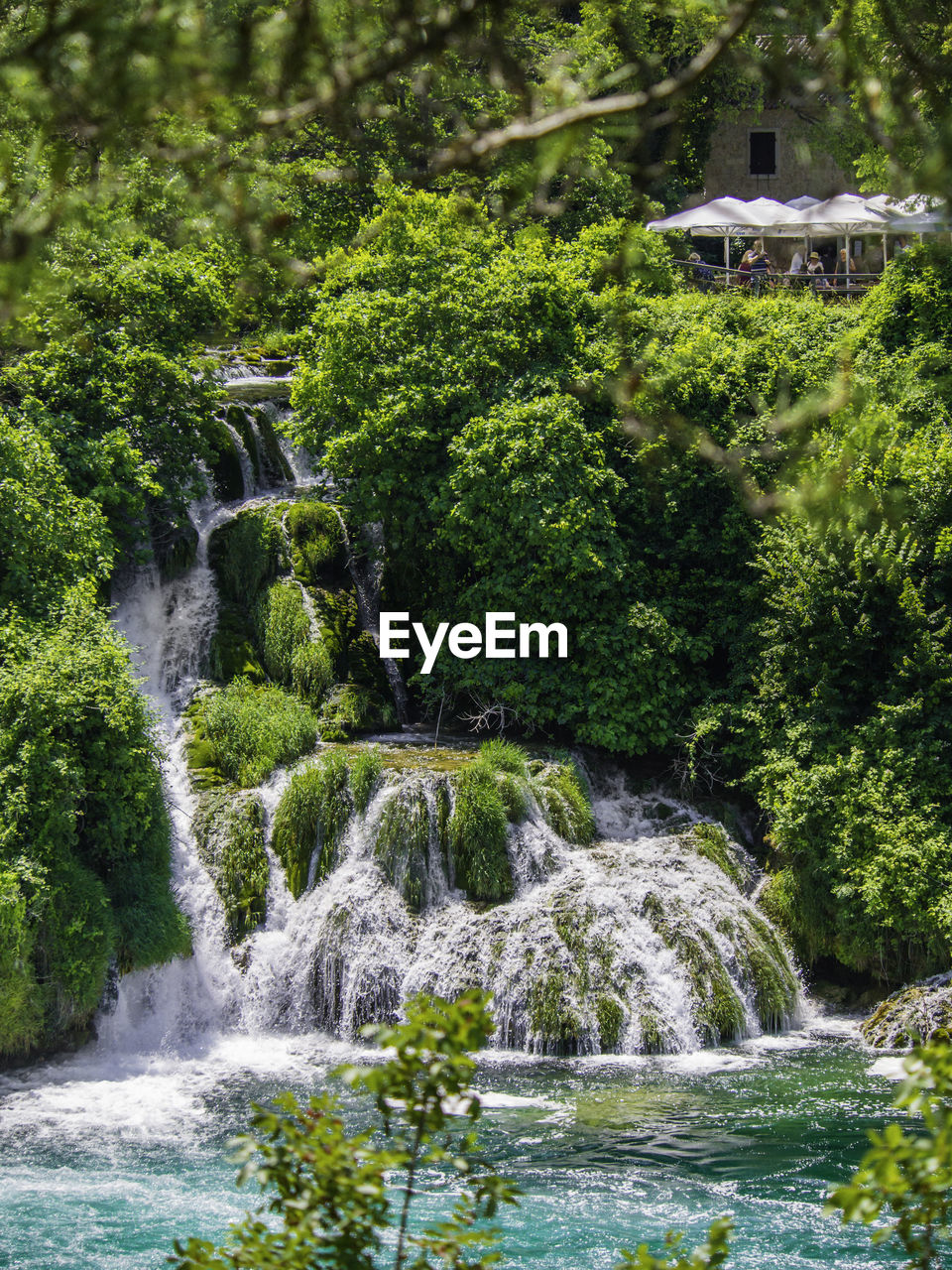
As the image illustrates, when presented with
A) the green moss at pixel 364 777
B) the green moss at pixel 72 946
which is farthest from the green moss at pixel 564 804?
the green moss at pixel 72 946

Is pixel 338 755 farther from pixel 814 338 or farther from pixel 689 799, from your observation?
pixel 814 338

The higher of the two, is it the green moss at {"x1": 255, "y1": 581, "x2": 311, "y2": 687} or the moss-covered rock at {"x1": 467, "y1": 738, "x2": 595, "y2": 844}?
the green moss at {"x1": 255, "y1": 581, "x2": 311, "y2": 687}

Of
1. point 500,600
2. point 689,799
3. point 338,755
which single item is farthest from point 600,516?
point 338,755

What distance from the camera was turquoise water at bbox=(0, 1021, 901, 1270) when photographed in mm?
8289

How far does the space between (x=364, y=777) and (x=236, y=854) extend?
1.42m

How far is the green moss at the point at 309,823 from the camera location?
1301 centimetres

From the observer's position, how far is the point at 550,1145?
9.63 meters

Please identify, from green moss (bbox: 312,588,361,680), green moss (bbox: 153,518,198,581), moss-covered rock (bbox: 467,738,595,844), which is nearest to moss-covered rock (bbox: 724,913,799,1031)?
moss-covered rock (bbox: 467,738,595,844)

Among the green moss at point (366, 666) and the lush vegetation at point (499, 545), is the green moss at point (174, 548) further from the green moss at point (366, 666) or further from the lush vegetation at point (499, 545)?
the green moss at point (366, 666)

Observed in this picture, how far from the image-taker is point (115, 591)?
1590 centimetres

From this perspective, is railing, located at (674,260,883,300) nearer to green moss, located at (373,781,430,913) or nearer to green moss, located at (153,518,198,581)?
green moss, located at (153,518,198,581)

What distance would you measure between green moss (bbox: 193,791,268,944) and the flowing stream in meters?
0.10

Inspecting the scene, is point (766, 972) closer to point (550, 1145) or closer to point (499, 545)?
point (550, 1145)

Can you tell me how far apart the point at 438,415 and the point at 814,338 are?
193 inches
